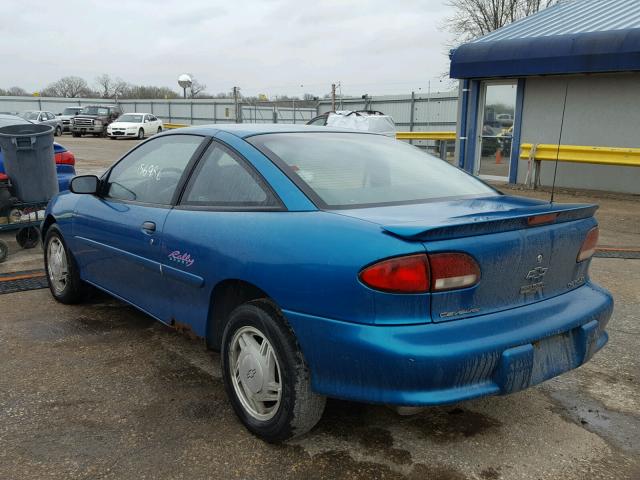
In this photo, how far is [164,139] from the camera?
3.89 metres

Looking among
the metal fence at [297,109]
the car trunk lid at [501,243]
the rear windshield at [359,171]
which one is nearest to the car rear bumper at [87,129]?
the metal fence at [297,109]

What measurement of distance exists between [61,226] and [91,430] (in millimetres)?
2166

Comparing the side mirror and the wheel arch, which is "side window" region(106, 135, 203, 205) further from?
the wheel arch

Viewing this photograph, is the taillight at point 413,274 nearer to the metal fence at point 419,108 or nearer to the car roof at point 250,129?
the car roof at point 250,129

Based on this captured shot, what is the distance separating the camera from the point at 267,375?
2.70 meters

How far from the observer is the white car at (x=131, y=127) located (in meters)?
31.0

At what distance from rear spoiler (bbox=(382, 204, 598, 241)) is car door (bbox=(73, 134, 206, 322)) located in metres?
1.61

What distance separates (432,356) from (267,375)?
839mm

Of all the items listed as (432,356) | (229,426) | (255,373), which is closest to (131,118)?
(229,426)

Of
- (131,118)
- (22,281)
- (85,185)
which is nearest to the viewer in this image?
(85,185)

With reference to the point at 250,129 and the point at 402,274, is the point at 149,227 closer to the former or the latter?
the point at 250,129

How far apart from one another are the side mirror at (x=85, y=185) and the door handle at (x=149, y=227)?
0.86 metres

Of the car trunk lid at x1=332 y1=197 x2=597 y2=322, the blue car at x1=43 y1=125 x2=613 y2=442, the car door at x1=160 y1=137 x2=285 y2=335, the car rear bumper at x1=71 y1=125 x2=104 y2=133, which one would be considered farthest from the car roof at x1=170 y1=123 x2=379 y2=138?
the car rear bumper at x1=71 y1=125 x2=104 y2=133

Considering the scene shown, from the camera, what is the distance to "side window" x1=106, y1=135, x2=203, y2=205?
3.54 meters
